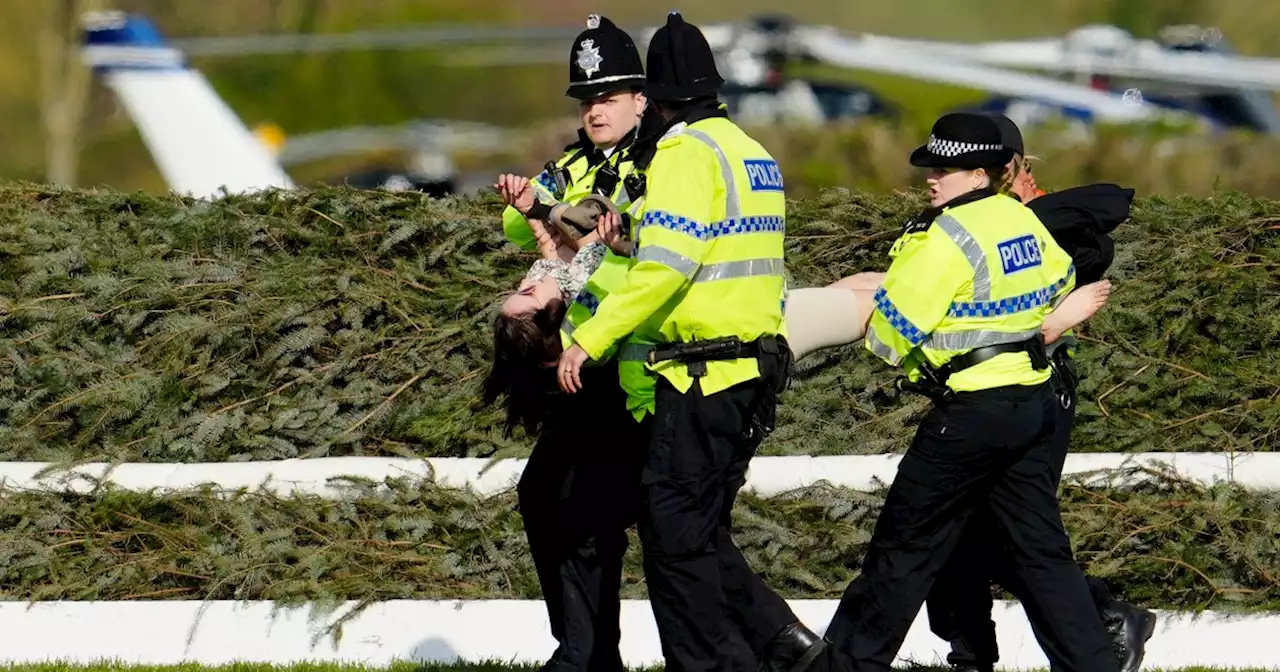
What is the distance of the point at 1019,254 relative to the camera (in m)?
5.16

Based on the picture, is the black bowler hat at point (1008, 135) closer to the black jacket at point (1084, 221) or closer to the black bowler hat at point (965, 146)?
the black bowler hat at point (965, 146)

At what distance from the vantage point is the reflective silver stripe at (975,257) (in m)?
5.11

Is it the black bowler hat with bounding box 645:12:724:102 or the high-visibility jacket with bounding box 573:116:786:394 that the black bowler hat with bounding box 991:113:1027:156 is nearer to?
the high-visibility jacket with bounding box 573:116:786:394

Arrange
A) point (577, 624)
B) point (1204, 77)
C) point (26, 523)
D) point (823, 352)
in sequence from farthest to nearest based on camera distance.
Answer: point (1204, 77) < point (823, 352) < point (26, 523) < point (577, 624)

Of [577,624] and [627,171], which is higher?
[627,171]

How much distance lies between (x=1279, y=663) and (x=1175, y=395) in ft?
5.39

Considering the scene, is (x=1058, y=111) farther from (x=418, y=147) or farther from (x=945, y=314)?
(x=945, y=314)

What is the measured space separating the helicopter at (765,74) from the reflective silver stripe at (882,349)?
1885 centimetres

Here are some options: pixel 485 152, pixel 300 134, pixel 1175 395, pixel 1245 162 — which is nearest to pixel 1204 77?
pixel 1245 162

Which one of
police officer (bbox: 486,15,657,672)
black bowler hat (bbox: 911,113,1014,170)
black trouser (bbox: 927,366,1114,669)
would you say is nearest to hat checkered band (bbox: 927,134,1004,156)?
black bowler hat (bbox: 911,113,1014,170)

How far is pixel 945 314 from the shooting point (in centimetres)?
510

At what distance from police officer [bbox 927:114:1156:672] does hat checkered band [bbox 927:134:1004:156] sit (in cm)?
9

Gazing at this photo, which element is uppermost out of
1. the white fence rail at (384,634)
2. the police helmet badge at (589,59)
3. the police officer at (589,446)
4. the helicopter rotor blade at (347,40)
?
the helicopter rotor blade at (347,40)

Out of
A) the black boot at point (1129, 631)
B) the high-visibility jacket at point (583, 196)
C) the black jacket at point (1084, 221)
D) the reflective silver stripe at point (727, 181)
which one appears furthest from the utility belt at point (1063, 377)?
the high-visibility jacket at point (583, 196)
